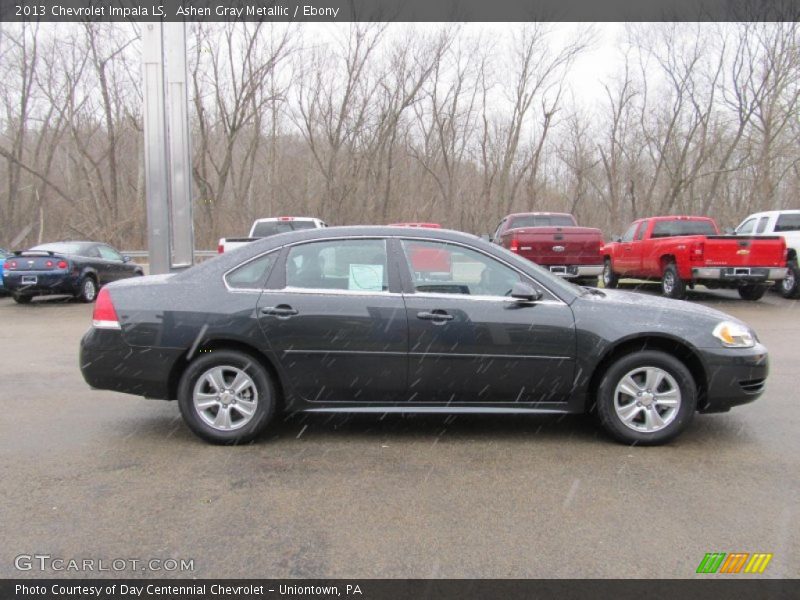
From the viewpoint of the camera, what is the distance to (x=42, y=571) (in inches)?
112

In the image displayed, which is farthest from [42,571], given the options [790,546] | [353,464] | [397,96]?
[397,96]

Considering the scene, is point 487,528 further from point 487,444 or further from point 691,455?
point 691,455

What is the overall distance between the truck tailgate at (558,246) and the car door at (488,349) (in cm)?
825

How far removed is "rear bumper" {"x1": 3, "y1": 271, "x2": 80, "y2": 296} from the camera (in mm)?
12961

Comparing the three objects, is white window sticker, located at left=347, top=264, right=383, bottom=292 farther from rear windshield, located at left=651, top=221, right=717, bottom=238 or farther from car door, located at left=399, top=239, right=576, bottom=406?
rear windshield, located at left=651, top=221, right=717, bottom=238

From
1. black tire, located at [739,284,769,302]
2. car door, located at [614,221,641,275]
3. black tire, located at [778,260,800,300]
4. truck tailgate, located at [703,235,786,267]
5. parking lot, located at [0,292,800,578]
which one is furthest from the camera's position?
car door, located at [614,221,641,275]

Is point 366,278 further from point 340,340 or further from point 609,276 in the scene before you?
point 609,276

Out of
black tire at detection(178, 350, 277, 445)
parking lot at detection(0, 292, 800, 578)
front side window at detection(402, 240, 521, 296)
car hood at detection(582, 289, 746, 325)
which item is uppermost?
front side window at detection(402, 240, 521, 296)

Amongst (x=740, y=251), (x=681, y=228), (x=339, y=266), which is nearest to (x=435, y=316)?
(x=339, y=266)

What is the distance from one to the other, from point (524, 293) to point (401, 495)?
1.69m

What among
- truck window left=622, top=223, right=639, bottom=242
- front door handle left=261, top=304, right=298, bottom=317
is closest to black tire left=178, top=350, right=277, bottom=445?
front door handle left=261, top=304, right=298, bottom=317

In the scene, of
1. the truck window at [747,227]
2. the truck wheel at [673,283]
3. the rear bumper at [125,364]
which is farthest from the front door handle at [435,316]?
the truck window at [747,227]

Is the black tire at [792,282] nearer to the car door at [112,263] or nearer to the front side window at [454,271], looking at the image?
the front side window at [454,271]
